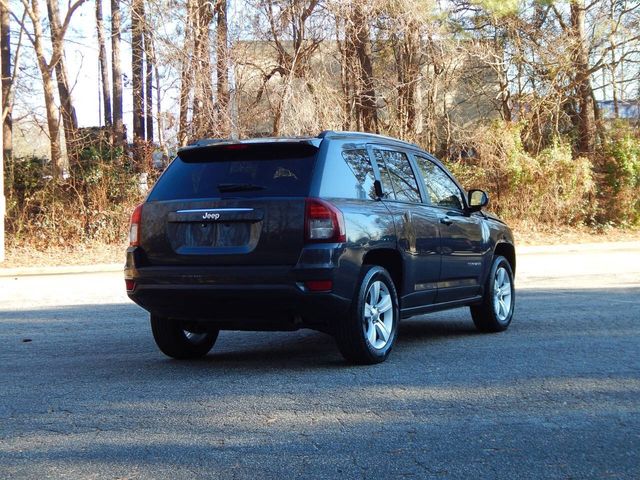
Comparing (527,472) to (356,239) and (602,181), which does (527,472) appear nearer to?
(356,239)

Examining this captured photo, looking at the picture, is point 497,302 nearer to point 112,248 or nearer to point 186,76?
point 112,248

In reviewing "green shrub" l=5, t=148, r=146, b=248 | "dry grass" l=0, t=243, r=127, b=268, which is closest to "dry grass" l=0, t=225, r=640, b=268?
"dry grass" l=0, t=243, r=127, b=268

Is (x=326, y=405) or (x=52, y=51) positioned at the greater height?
(x=52, y=51)

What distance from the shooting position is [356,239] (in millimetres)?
7164

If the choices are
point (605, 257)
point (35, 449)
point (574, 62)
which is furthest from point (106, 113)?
point (35, 449)

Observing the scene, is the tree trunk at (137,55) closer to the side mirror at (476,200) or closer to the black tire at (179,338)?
the side mirror at (476,200)

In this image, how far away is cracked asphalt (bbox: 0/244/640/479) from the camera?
4.71 metres

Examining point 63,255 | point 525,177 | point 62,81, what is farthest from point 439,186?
point 62,81

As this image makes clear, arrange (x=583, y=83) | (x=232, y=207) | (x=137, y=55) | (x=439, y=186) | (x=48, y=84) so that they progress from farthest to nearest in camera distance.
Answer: (x=48, y=84) < (x=583, y=83) < (x=137, y=55) < (x=439, y=186) < (x=232, y=207)

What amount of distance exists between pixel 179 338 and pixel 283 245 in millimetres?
1634

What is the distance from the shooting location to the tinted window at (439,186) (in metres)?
8.88

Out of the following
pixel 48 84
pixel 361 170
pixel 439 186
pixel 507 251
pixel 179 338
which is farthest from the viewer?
pixel 48 84

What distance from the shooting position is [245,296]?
7.00 meters

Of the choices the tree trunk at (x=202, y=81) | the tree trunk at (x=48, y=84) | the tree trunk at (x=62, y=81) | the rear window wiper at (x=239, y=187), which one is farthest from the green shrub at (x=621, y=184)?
the rear window wiper at (x=239, y=187)
